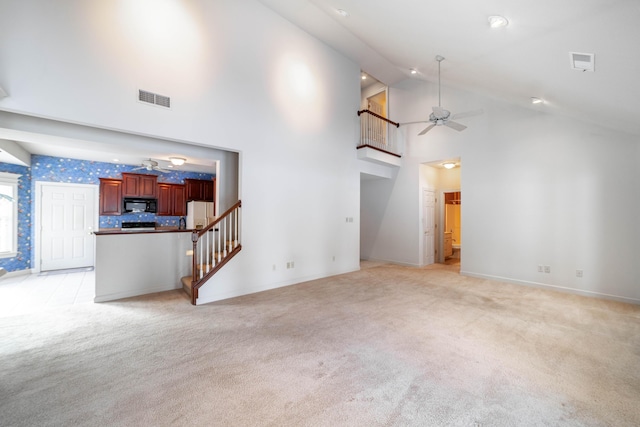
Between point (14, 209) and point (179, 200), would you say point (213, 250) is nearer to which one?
point (179, 200)

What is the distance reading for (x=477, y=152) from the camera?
598 cm

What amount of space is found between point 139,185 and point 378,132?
6.77m

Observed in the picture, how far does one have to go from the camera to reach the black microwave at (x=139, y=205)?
7.04 m

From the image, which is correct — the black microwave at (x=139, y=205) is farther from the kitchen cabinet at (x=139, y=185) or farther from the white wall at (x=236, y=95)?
the white wall at (x=236, y=95)

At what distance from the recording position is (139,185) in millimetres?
7211

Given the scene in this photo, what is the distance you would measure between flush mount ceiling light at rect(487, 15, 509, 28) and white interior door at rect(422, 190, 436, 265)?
15.3 feet

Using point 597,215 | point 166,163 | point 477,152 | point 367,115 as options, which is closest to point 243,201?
point 166,163

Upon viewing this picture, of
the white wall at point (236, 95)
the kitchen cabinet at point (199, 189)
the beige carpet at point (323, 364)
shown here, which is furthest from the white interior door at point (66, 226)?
the white wall at point (236, 95)

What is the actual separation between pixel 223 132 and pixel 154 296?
3045mm

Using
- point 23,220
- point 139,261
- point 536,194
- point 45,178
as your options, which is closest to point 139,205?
point 45,178

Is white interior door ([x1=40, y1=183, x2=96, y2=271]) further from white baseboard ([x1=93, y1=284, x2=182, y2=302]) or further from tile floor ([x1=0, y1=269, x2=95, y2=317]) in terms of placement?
white baseboard ([x1=93, y1=284, x2=182, y2=302])

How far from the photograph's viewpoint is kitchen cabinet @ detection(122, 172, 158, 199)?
7.06 meters

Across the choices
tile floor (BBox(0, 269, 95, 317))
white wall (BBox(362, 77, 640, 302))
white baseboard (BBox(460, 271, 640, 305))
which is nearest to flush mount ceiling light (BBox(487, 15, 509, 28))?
white wall (BBox(362, 77, 640, 302))

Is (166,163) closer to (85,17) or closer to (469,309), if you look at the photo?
(85,17)
